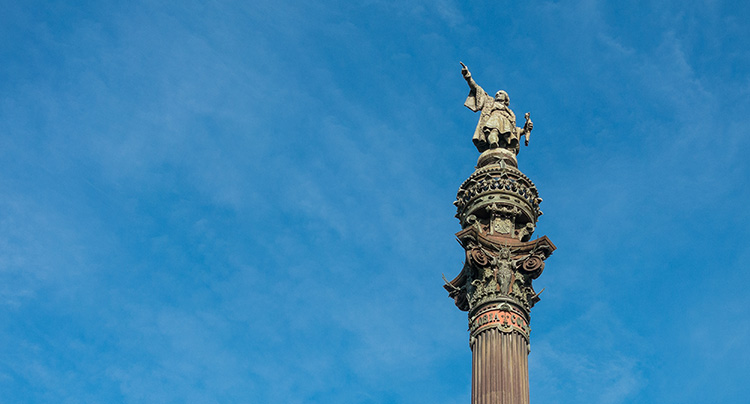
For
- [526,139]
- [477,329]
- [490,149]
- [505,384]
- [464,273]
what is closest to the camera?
[505,384]

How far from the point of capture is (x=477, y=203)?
2572 centimetres

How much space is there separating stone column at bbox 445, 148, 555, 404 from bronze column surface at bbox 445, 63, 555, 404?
0.02 meters

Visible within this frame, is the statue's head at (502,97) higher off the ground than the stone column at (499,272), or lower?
higher

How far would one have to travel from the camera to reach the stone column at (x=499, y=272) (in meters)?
21.6

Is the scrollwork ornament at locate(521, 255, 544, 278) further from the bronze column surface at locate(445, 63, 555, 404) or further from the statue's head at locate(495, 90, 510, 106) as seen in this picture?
the statue's head at locate(495, 90, 510, 106)

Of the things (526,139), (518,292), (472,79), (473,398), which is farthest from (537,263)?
(472,79)

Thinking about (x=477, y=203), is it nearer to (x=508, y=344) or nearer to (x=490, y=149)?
(x=490, y=149)

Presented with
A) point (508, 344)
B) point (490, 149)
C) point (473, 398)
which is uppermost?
point (490, 149)

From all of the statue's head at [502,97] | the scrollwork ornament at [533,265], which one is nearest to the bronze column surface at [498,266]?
the scrollwork ornament at [533,265]

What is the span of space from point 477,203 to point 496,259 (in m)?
2.14

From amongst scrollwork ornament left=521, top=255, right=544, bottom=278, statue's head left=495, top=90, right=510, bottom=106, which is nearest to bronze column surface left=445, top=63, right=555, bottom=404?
scrollwork ornament left=521, top=255, right=544, bottom=278

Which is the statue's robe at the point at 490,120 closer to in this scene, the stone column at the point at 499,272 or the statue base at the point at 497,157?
the statue base at the point at 497,157

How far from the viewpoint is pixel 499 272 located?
78.1 feet

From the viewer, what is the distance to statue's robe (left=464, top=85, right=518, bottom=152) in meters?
28.4
